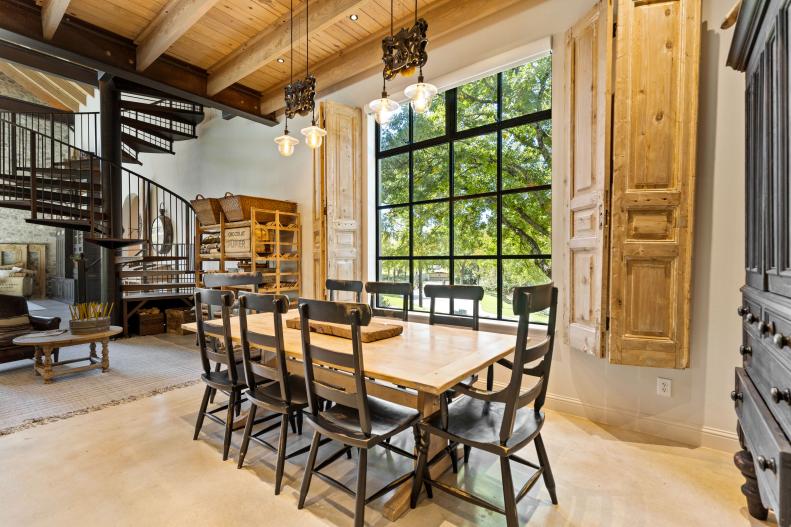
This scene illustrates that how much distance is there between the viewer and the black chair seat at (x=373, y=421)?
1.54 m

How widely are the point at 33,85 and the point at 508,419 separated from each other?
39.5 feet

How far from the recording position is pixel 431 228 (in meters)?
3.86

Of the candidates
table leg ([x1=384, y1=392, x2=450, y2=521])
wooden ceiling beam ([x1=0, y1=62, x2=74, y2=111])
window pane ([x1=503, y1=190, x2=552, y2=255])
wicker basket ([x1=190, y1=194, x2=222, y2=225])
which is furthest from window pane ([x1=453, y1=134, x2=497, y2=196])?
wooden ceiling beam ([x1=0, y1=62, x2=74, y2=111])

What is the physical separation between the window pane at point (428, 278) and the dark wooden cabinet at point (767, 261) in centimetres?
234

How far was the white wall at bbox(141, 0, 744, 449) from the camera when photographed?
220cm

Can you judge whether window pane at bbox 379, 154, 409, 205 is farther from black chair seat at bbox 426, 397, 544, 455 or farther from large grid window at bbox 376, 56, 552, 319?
black chair seat at bbox 426, 397, 544, 455

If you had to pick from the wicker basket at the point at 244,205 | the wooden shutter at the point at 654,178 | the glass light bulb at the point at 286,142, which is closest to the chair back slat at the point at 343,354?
the glass light bulb at the point at 286,142

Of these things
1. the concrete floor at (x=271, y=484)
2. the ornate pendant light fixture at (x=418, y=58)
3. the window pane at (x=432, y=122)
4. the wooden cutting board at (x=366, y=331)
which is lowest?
the concrete floor at (x=271, y=484)

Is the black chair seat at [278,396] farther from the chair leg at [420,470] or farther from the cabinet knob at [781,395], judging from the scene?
the cabinet knob at [781,395]

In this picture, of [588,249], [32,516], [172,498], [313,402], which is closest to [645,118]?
[588,249]

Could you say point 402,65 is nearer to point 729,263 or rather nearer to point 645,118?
point 645,118

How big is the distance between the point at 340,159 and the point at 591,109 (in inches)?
98.6

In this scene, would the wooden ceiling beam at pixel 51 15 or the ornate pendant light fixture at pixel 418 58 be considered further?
the wooden ceiling beam at pixel 51 15

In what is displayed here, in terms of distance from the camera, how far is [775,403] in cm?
→ 115
